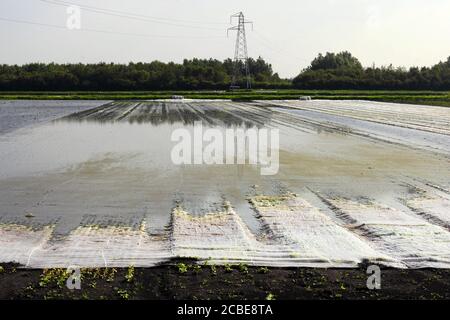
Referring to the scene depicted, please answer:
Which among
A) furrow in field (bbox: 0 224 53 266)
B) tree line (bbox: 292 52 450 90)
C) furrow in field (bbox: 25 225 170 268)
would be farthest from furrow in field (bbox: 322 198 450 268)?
tree line (bbox: 292 52 450 90)

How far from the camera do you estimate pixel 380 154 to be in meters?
14.7

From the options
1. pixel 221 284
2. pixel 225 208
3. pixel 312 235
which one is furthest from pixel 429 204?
pixel 221 284

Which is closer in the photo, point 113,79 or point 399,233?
point 399,233

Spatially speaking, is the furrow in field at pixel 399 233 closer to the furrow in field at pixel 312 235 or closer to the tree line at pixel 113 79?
the furrow in field at pixel 312 235

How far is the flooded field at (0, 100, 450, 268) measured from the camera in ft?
19.9

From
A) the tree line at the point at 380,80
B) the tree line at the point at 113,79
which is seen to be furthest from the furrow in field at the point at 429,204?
the tree line at the point at 113,79

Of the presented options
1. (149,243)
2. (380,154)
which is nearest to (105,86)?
(380,154)

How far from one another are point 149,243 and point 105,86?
301ft

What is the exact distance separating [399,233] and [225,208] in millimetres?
2658

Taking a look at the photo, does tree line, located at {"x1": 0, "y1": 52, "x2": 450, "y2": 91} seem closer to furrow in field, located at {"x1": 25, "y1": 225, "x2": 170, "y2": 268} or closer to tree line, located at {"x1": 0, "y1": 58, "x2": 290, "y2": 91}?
tree line, located at {"x1": 0, "y1": 58, "x2": 290, "y2": 91}

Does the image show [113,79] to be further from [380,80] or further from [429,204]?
[429,204]

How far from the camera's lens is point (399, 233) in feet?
22.5

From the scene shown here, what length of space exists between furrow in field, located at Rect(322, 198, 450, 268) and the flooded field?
16mm

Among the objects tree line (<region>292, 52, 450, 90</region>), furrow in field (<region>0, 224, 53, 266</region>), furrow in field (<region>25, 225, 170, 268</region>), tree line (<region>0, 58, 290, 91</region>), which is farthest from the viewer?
tree line (<region>0, 58, 290, 91</region>)
